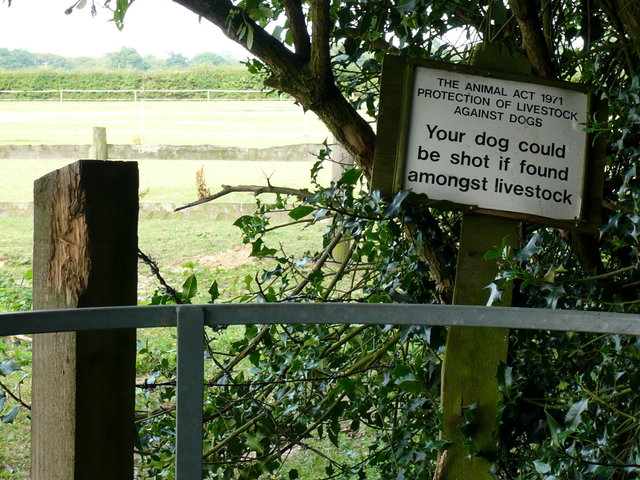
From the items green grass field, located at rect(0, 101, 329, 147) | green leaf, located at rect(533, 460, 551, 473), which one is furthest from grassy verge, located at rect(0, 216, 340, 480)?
green grass field, located at rect(0, 101, 329, 147)

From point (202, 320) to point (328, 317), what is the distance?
0.16 metres

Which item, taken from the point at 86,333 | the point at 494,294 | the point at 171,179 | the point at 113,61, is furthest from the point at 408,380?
the point at 113,61

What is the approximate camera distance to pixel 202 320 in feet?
3.22

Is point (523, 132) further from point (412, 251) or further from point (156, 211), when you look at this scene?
point (156, 211)

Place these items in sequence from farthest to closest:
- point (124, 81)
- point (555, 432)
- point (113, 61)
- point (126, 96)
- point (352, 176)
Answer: point (113, 61), point (124, 81), point (126, 96), point (352, 176), point (555, 432)

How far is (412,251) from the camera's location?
2.15 metres

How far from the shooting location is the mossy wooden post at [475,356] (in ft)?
6.24

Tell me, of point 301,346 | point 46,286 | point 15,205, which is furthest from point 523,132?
point 15,205

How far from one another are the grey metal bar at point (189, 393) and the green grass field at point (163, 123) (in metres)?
13.4

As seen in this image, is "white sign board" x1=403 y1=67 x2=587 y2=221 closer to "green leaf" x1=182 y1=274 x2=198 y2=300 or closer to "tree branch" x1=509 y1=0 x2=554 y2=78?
"tree branch" x1=509 y1=0 x2=554 y2=78

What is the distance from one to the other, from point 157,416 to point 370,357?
2.13 ft

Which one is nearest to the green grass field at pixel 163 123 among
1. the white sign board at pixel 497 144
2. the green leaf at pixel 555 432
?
the white sign board at pixel 497 144

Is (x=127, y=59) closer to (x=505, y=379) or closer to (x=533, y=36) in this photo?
(x=533, y=36)

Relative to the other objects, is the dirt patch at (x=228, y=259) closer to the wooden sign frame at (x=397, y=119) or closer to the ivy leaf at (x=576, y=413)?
the wooden sign frame at (x=397, y=119)
